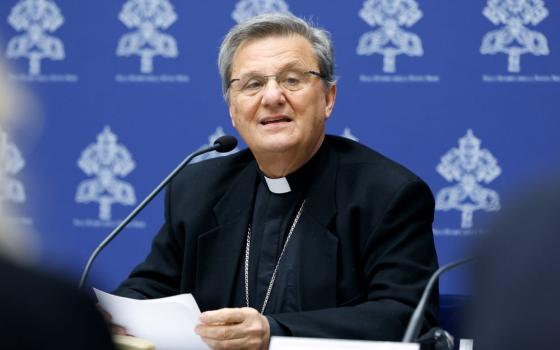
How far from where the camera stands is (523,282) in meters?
0.82

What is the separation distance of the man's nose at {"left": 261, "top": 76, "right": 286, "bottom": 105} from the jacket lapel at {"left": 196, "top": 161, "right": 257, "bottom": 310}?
28 centimetres

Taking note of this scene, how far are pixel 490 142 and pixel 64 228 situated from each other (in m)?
1.76

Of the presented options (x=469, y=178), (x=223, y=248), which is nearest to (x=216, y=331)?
(x=223, y=248)

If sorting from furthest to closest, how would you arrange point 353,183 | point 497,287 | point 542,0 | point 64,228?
point 64,228 → point 542,0 → point 353,183 → point 497,287

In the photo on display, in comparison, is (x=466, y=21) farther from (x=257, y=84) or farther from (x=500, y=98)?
(x=257, y=84)

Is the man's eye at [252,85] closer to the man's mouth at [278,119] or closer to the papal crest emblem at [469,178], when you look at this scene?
the man's mouth at [278,119]

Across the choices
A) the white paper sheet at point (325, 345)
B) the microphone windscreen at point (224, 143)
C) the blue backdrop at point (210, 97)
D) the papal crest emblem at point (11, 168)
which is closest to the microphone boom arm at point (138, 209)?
the microphone windscreen at point (224, 143)

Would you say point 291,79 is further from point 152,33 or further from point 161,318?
point 152,33

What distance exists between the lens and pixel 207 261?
2.69 m

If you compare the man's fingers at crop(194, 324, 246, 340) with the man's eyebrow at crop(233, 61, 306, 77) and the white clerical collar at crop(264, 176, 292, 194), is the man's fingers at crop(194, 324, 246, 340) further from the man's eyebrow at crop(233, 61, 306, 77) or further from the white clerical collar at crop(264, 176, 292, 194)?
the man's eyebrow at crop(233, 61, 306, 77)

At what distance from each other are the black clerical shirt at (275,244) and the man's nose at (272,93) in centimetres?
22

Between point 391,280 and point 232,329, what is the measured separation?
52cm

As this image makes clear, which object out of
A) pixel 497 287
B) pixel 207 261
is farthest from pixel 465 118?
pixel 497 287

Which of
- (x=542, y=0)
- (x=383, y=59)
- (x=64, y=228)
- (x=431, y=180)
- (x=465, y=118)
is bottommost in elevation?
(x=64, y=228)
